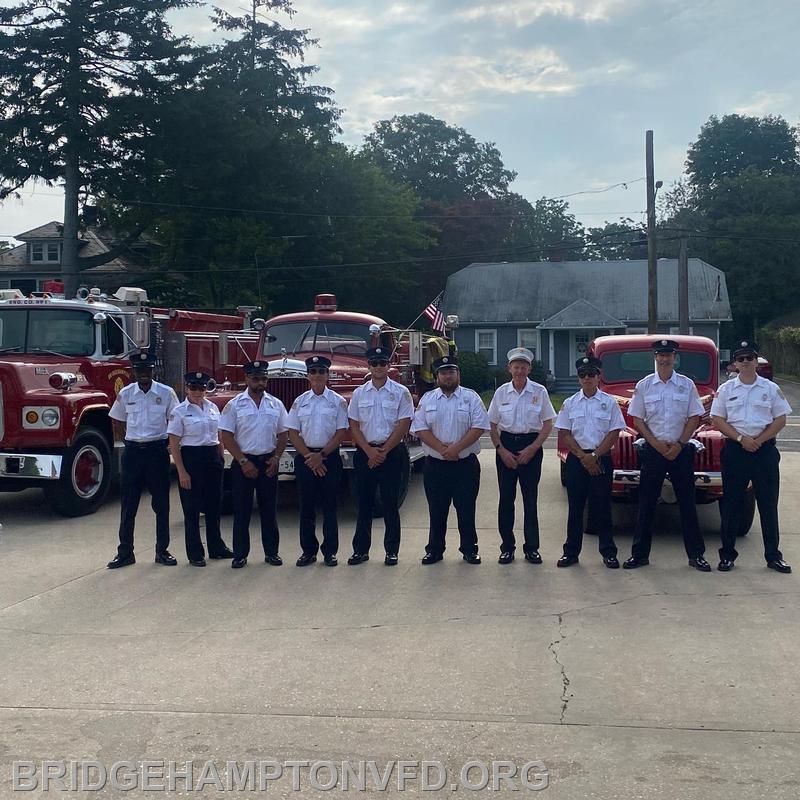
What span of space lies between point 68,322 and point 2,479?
241cm

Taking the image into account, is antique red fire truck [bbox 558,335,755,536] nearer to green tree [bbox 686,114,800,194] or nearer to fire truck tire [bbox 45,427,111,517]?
fire truck tire [bbox 45,427,111,517]

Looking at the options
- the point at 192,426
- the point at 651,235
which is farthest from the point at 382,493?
the point at 651,235

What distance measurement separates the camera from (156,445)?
8539mm

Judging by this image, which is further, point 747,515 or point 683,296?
point 683,296

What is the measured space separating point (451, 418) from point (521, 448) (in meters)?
0.68

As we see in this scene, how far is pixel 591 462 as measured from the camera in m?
8.14

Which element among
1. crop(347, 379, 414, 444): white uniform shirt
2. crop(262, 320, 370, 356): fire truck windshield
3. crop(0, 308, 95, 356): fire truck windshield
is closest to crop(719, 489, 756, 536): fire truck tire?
crop(347, 379, 414, 444): white uniform shirt

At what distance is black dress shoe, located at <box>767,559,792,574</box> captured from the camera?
7858 millimetres

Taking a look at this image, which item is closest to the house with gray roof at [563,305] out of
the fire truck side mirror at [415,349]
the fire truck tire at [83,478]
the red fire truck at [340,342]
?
the red fire truck at [340,342]

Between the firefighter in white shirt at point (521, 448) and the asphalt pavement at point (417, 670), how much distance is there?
284mm

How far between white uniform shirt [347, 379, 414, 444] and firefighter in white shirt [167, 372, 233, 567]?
4.14 feet

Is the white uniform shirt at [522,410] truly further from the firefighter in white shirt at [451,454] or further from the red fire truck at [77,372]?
the red fire truck at [77,372]

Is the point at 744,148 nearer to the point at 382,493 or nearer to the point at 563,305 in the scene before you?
the point at 563,305

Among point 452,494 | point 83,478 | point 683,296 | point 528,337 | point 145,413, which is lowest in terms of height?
point 83,478
